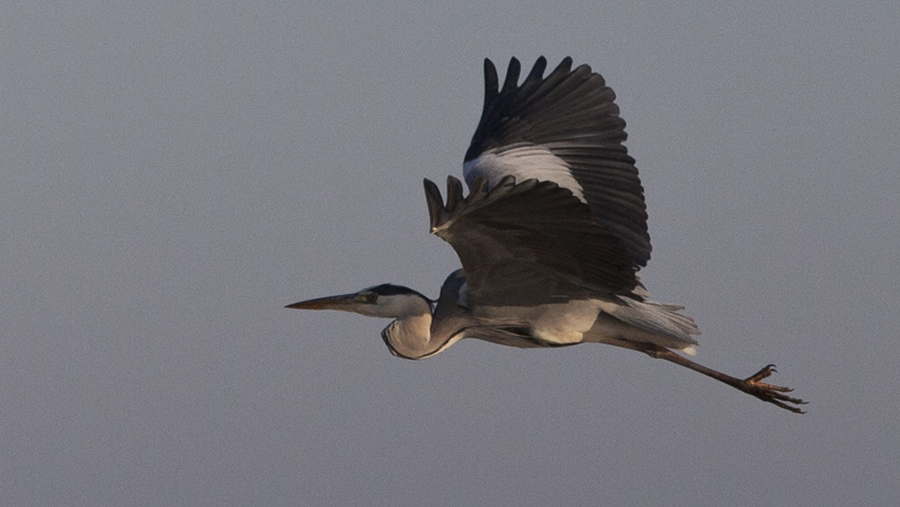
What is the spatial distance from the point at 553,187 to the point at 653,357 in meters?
2.21

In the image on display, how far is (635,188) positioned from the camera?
23.2ft

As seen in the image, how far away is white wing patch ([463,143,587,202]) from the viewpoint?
7184 mm

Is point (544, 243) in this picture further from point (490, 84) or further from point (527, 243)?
point (490, 84)

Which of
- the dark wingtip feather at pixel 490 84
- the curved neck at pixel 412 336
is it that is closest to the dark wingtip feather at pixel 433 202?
the curved neck at pixel 412 336

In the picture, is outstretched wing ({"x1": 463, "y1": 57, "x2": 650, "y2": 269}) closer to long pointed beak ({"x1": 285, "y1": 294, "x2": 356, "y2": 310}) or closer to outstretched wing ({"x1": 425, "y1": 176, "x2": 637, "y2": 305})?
outstretched wing ({"x1": 425, "y1": 176, "x2": 637, "y2": 305})

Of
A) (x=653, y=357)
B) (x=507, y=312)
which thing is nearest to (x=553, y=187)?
(x=507, y=312)

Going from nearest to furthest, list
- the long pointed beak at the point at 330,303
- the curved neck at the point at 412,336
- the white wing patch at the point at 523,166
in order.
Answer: the curved neck at the point at 412,336 → the long pointed beak at the point at 330,303 → the white wing patch at the point at 523,166

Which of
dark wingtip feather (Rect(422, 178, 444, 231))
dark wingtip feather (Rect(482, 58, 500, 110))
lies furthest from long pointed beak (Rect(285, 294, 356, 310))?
dark wingtip feather (Rect(482, 58, 500, 110))

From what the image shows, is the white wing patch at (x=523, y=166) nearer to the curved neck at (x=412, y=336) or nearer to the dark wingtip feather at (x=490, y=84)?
the dark wingtip feather at (x=490, y=84)

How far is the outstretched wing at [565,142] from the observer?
7.04m

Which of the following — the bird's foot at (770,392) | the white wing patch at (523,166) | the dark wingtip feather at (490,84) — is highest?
the dark wingtip feather at (490,84)

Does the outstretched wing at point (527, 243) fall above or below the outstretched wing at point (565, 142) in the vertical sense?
below

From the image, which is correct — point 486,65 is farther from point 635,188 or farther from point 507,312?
A: point 507,312

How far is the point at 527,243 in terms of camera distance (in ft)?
19.2
